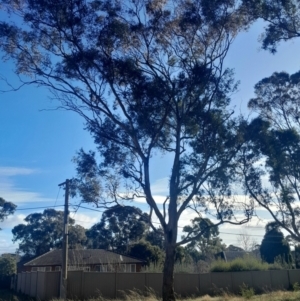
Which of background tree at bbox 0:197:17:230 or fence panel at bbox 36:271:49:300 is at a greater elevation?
background tree at bbox 0:197:17:230

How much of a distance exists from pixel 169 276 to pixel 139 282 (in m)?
12.7

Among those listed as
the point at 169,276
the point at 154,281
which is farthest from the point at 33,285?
the point at 169,276

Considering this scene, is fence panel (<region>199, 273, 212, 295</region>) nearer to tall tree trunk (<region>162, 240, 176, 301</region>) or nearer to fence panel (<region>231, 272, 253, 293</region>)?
fence panel (<region>231, 272, 253, 293</region>)

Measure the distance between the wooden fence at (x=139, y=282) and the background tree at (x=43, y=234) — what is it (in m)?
24.5

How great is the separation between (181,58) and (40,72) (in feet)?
20.3

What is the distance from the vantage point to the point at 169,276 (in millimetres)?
17641

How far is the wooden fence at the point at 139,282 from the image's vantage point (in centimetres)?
2656

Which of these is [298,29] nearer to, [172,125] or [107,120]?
[172,125]

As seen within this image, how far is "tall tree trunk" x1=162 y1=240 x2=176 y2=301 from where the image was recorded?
57.1ft

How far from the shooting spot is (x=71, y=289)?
26359 mm

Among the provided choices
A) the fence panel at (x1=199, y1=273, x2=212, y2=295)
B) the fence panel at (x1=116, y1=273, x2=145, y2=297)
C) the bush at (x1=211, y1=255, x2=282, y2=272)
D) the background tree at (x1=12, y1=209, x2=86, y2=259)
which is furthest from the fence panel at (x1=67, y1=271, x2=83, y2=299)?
the background tree at (x1=12, y1=209, x2=86, y2=259)

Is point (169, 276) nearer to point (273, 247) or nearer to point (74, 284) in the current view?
point (74, 284)

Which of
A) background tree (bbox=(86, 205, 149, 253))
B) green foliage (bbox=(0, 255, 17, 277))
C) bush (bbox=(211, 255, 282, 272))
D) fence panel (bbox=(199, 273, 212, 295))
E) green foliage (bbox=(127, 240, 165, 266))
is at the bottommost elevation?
fence panel (bbox=(199, 273, 212, 295))

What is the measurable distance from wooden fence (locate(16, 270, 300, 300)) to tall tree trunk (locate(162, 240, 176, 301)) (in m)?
10.2
